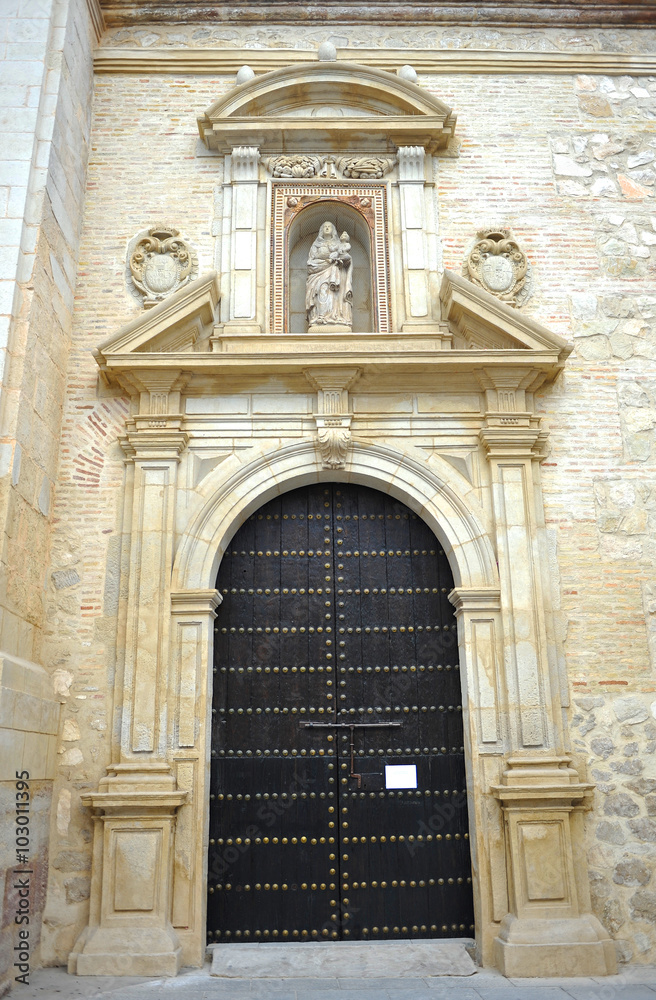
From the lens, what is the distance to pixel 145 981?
16.4 ft

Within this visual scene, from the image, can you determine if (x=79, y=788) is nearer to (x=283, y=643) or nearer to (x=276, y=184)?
(x=283, y=643)

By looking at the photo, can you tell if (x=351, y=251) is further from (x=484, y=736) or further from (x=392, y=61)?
(x=484, y=736)

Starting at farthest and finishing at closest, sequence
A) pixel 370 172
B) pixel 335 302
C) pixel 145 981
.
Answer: pixel 370 172 → pixel 335 302 → pixel 145 981

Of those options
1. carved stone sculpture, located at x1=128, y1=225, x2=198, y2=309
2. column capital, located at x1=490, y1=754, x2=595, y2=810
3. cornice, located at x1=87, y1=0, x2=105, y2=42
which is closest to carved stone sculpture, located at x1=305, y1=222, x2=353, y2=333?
carved stone sculpture, located at x1=128, y1=225, x2=198, y2=309

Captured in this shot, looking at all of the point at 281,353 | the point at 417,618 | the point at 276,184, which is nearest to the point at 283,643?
the point at 417,618

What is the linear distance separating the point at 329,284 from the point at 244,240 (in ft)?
2.54

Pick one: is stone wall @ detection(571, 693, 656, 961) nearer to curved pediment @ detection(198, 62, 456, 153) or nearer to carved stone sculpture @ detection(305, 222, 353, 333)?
carved stone sculpture @ detection(305, 222, 353, 333)

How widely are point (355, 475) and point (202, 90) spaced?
3.68 metres

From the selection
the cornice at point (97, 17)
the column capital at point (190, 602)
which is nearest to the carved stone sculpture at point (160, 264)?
the cornice at point (97, 17)

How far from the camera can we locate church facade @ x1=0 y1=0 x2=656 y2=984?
214 inches

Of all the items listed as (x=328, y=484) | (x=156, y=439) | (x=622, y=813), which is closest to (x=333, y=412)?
(x=328, y=484)

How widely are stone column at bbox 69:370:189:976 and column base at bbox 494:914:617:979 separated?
77.2 inches

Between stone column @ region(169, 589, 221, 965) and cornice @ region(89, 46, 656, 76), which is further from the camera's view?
cornice @ region(89, 46, 656, 76)

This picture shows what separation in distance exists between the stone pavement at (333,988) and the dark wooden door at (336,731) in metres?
0.58
